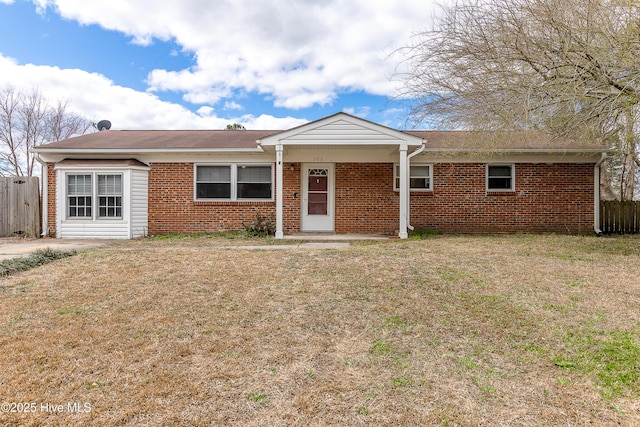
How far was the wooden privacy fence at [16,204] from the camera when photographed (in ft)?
36.1

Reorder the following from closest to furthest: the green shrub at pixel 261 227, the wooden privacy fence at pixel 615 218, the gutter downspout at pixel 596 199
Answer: the green shrub at pixel 261 227 < the gutter downspout at pixel 596 199 < the wooden privacy fence at pixel 615 218

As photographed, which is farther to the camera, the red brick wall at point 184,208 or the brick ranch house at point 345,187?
the red brick wall at point 184,208

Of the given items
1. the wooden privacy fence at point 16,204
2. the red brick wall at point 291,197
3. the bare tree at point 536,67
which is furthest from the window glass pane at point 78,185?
the bare tree at point 536,67

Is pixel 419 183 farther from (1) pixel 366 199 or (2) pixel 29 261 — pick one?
(2) pixel 29 261

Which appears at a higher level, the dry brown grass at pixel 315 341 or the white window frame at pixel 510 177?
the white window frame at pixel 510 177

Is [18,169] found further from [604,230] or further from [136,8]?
[604,230]

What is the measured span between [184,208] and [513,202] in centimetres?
1045

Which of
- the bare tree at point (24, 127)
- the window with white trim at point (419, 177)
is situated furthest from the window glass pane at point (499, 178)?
the bare tree at point (24, 127)

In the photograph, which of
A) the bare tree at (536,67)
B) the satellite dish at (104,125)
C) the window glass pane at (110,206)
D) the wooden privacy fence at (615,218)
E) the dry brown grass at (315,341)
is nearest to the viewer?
the dry brown grass at (315,341)

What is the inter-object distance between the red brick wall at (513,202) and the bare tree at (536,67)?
3.37m

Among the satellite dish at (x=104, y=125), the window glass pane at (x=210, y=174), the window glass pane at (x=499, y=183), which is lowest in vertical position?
the window glass pane at (x=499, y=183)

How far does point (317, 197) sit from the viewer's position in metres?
11.7

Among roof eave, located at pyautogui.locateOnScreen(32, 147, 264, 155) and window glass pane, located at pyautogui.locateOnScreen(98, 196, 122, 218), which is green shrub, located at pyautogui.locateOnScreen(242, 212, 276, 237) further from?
window glass pane, located at pyautogui.locateOnScreen(98, 196, 122, 218)

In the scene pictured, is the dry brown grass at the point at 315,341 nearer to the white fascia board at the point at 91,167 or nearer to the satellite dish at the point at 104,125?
the white fascia board at the point at 91,167
